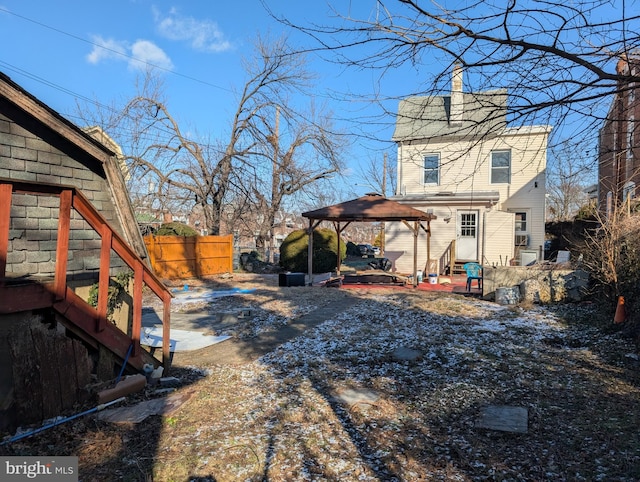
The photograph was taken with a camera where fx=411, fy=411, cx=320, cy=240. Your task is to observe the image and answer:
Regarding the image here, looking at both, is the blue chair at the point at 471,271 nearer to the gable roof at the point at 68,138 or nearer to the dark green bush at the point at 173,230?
the gable roof at the point at 68,138

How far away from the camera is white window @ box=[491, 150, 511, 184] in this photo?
643 inches

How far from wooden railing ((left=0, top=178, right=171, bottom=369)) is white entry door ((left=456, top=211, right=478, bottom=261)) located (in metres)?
13.4

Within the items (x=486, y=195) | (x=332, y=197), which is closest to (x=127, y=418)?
(x=486, y=195)

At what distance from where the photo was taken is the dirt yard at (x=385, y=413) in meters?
2.89

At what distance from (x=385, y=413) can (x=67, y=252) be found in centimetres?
331

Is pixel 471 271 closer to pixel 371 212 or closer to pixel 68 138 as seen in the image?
pixel 371 212

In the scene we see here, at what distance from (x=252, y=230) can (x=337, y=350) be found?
52.7 ft

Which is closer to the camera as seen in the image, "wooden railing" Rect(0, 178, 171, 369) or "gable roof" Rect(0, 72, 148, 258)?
"wooden railing" Rect(0, 178, 171, 369)

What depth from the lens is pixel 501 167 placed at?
1645 cm

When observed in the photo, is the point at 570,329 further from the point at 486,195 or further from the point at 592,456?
the point at 486,195

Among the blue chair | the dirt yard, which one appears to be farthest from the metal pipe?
the blue chair

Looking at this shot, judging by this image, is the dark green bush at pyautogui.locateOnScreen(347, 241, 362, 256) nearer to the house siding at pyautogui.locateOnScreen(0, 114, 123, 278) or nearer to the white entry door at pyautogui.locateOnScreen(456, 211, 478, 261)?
the white entry door at pyautogui.locateOnScreen(456, 211, 478, 261)

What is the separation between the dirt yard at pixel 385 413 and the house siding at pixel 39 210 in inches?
78.5

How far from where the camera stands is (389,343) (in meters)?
6.30
